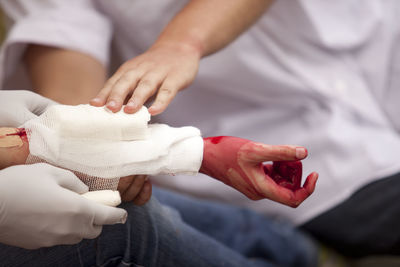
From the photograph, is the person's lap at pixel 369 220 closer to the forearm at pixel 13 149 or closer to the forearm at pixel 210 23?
the forearm at pixel 210 23

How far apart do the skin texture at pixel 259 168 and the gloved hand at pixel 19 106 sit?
6.3 inches

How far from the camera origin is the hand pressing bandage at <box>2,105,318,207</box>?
14.1 inches

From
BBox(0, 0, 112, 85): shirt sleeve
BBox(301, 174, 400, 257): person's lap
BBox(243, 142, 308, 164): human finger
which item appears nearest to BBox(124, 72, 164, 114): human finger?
BBox(243, 142, 308, 164): human finger

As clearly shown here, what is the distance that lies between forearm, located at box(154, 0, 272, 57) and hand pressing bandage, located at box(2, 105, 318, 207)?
0.57 ft

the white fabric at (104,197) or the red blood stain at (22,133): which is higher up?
the red blood stain at (22,133)

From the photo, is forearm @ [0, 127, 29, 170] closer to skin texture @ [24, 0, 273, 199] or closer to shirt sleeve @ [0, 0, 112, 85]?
skin texture @ [24, 0, 273, 199]

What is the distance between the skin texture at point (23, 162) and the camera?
36cm

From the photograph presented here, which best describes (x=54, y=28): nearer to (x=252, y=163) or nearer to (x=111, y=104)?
(x=111, y=104)

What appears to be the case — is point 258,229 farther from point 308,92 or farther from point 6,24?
point 6,24

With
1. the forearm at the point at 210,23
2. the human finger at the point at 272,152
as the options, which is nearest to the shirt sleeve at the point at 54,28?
the forearm at the point at 210,23

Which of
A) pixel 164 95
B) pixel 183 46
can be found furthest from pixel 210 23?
pixel 164 95

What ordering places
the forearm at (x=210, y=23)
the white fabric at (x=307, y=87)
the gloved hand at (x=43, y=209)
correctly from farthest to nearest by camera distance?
1. the white fabric at (x=307, y=87)
2. the forearm at (x=210, y=23)
3. the gloved hand at (x=43, y=209)

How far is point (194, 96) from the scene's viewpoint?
0.71 metres

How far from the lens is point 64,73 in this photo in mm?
613
